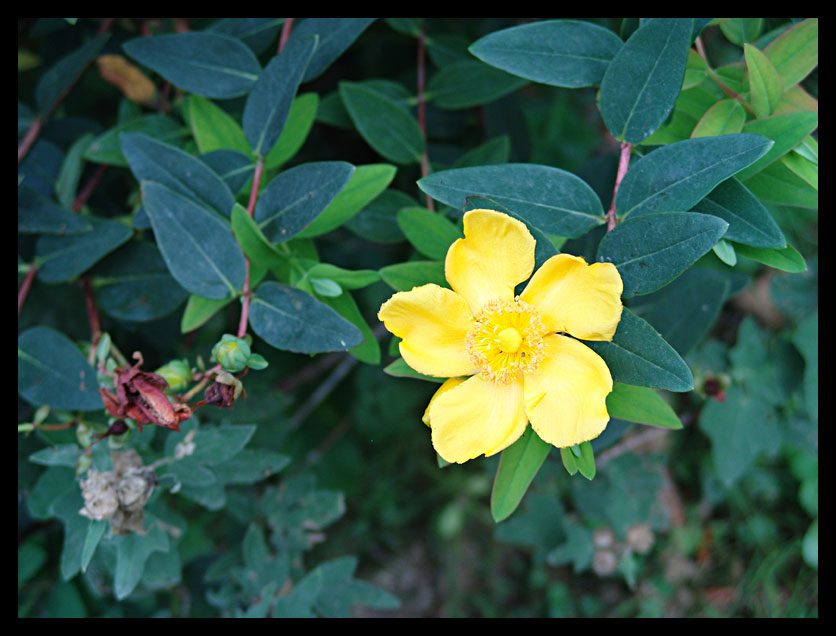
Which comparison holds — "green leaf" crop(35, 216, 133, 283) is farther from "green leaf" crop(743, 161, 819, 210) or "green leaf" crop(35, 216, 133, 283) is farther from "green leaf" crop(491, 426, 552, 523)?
"green leaf" crop(743, 161, 819, 210)

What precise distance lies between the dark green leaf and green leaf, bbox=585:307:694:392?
0.88 metres

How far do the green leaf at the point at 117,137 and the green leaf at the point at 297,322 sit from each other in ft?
1.67

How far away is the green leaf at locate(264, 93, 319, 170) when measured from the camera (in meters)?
1.30

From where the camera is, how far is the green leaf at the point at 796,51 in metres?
1.10

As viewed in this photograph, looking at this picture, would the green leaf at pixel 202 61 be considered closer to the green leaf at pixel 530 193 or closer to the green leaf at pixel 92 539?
the green leaf at pixel 530 193

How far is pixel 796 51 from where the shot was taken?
1.11 m

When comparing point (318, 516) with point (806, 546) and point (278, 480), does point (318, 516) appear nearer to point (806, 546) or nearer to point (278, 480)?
point (278, 480)

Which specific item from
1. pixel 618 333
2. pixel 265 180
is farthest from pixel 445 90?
pixel 618 333

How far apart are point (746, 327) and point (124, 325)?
5.16ft

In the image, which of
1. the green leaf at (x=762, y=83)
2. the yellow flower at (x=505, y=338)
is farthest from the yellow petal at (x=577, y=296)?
the green leaf at (x=762, y=83)

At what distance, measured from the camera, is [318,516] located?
62.9 inches

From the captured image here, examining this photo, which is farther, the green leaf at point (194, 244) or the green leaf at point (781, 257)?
the green leaf at point (194, 244)
